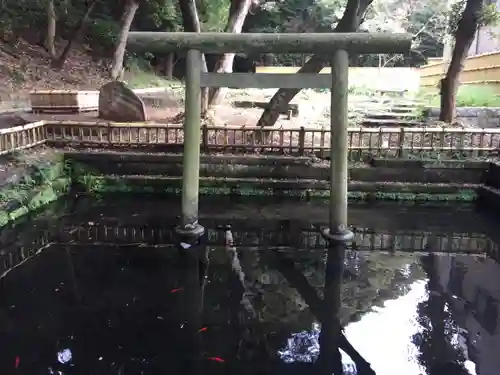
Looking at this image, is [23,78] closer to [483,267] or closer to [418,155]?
[418,155]

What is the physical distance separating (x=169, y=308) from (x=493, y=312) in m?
3.72

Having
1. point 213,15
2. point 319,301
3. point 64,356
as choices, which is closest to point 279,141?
point 319,301

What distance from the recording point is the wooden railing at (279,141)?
408 inches

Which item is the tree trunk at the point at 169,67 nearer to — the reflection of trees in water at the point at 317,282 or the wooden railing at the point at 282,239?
the wooden railing at the point at 282,239

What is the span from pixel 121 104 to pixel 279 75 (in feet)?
21.6

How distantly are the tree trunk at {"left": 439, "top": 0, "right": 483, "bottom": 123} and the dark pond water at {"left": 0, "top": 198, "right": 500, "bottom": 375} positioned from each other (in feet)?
16.6

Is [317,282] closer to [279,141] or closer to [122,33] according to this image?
[279,141]

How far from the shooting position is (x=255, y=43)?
7320 mm

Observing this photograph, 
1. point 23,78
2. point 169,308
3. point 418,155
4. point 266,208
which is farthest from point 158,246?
point 23,78

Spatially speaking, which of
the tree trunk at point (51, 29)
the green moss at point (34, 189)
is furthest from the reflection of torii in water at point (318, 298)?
the tree trunk at point (51, 29)

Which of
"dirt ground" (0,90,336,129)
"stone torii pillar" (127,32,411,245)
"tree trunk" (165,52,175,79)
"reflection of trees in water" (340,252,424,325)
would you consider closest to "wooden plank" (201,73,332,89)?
"stone torii pillar" (127,32,411,245)

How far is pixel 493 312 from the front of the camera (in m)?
5.68

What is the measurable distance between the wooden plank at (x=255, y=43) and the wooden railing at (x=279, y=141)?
3.01 m

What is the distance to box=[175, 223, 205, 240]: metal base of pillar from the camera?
25.4 ft
